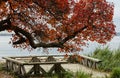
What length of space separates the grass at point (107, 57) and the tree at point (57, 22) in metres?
5.27

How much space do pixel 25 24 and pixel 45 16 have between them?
1.98 ft

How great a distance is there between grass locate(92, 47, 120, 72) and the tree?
17.3ft

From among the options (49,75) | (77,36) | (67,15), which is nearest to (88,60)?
(49,75)

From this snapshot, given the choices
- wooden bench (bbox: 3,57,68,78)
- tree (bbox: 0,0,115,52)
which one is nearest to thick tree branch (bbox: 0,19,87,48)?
tree (bbox: 0,0,115,52)

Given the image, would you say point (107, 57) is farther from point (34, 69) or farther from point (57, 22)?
point (57, 22)

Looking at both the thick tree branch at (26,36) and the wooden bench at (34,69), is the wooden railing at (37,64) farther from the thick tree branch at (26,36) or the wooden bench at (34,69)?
the thick tree branch at (26,36)

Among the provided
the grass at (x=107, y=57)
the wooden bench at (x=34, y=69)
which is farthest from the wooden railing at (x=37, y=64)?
the grass at (x=107, y=57)

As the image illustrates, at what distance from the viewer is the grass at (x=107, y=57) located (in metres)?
19.5

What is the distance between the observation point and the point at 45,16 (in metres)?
13.1

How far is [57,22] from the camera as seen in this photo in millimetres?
13258

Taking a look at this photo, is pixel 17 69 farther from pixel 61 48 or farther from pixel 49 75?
pixel 61 48

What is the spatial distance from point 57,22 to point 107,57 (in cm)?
775

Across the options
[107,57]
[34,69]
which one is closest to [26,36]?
[34,69]

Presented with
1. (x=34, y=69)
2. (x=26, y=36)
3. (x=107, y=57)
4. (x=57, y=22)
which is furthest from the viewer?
(x=107, y=57)
